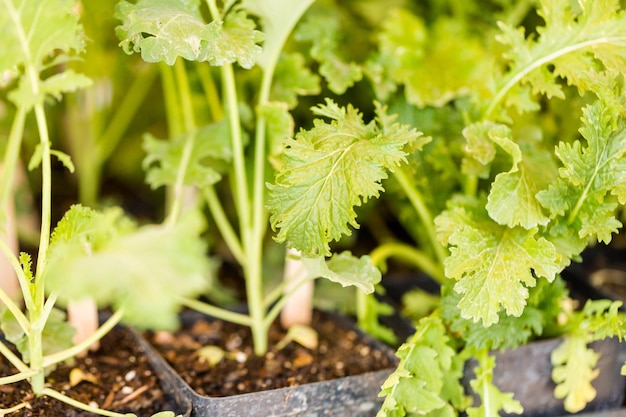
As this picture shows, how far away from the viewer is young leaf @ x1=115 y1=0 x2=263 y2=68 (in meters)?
0.71

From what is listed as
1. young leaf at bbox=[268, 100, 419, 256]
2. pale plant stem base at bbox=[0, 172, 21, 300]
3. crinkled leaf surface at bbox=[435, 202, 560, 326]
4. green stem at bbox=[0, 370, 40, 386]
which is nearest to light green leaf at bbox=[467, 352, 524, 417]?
crinkled leaf surface at bbox=[435, 202, 560, 326]

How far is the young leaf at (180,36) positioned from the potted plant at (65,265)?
59 millimetres

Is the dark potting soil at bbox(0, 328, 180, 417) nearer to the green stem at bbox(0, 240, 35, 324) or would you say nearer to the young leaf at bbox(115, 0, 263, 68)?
the green stem at bbox(0, 240, 35, 324)

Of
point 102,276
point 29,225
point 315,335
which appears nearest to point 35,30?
point 102,276

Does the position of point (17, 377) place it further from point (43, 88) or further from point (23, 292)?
point (43, 88)

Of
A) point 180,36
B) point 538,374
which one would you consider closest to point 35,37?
point 180,36

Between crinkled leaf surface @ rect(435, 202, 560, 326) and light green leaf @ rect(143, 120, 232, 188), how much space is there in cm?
30

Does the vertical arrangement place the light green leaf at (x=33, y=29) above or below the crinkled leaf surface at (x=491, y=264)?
above

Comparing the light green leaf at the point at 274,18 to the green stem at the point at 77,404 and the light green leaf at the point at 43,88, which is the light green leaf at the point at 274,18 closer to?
the light green leaf at the point at 43,88

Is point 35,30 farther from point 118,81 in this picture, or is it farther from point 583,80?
point 118,81

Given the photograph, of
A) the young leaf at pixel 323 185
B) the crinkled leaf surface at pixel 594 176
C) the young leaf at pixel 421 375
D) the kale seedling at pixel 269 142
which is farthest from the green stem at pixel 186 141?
the crinkled leaf surface at pixel 594 176

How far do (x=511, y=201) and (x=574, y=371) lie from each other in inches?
10.9

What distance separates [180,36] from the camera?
0.72 m

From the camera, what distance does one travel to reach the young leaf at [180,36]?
710 millimetres
